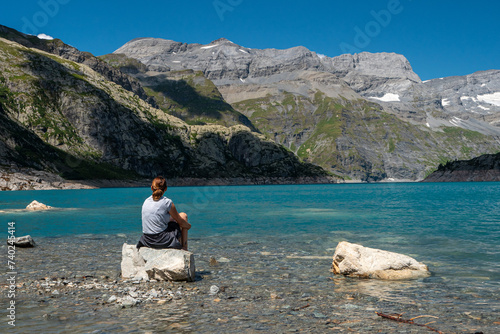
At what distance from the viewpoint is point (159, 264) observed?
629 inches

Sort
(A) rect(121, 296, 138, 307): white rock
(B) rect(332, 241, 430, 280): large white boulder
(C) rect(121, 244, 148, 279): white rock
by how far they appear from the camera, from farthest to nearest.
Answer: (B) rect(332, 241, 430, 280): large white boulder, (C) rect(121, 244, 148, 279): white rock, (A) rect(121, 296, 138, 307): white rock

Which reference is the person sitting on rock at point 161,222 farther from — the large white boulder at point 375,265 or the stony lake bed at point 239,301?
the large white boulder at point 375,265

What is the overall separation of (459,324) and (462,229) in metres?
32.1

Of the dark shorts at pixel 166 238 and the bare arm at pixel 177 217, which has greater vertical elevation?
the bare arm at pixel 177 217

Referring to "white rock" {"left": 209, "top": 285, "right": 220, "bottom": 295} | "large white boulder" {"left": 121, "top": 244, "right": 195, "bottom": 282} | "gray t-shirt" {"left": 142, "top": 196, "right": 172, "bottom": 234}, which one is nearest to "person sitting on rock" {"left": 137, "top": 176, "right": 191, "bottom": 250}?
"gray t-shirt" {"left": 142, "top": 196, "right": 172, "bottom": 234}

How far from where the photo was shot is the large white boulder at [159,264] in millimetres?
15891

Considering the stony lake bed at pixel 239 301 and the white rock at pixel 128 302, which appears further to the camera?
the white rock at pixel 128 302

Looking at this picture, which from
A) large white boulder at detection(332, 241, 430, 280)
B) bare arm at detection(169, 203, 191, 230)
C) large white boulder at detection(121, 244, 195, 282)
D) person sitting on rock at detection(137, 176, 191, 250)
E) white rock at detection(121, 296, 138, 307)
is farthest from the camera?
large white boulder at detection(332, 241, 430, 280)

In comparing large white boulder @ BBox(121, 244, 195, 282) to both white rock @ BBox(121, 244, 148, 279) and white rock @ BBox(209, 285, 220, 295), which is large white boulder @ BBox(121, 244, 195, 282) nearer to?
white rock @ BBox(121, 244, 148, 279)

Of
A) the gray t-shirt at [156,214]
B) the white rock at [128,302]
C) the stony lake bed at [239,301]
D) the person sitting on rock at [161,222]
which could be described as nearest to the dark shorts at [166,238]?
the person sitting on rock at [161,222]

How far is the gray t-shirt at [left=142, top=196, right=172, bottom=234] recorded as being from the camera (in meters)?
15.7

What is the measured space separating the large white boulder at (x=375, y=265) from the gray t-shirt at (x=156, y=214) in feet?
27.5

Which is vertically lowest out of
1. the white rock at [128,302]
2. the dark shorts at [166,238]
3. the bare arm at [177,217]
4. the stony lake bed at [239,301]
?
the stony lake bed at [239,301]

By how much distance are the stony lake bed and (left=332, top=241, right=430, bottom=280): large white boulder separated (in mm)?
572
